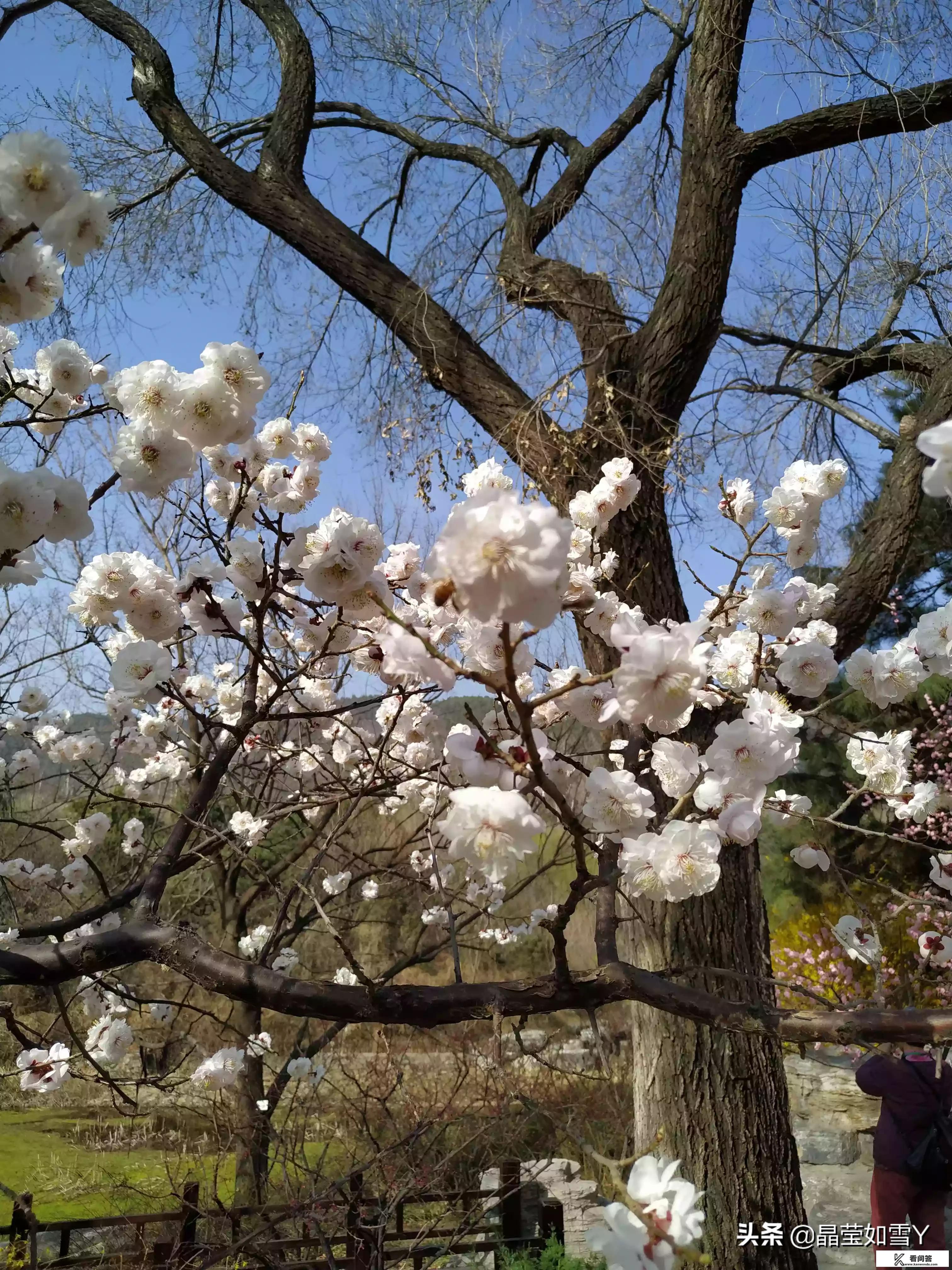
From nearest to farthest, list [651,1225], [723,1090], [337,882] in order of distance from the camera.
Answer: [651,1225]
[723,1090]
[337,882]

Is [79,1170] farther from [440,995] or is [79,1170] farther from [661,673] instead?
[661,673]

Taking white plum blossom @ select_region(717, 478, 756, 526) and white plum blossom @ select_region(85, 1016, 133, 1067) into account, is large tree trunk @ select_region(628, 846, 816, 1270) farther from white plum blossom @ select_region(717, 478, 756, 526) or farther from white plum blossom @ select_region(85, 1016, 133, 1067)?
white plum blossom @ select_region(85, 1016, 133, 1067)

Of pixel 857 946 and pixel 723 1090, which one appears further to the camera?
pixel 723 1090

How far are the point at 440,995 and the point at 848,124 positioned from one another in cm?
367

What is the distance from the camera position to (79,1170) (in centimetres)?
560

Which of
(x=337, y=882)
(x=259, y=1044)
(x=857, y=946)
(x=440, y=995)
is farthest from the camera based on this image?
(x=337, y=882)

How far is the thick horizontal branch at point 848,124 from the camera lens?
3387 mm

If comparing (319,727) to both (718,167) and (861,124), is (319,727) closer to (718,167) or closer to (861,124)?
(718,167)

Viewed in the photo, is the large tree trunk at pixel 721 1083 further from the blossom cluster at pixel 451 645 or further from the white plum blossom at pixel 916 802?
the white plum blossom at pixel 916 802

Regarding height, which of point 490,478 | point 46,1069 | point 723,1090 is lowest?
point 723,1090

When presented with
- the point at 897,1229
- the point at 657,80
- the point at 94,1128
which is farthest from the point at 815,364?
the point at 94,1128

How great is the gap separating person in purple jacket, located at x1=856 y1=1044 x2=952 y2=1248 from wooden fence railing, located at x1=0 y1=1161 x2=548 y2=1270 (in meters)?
1.27

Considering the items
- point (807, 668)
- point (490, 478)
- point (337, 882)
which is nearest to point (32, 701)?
point (337, 882)

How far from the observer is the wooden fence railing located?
251 cm
